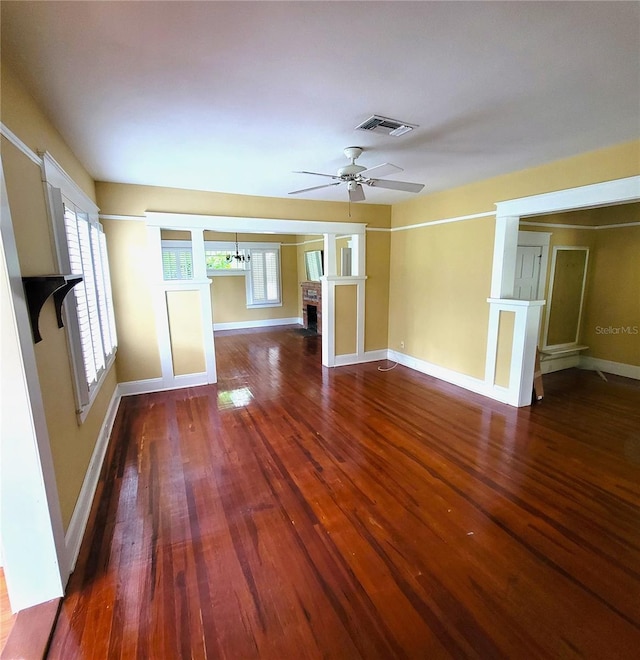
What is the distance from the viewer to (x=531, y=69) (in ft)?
5.72

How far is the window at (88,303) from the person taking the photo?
7.64 ft

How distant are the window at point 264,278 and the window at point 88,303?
5005mm

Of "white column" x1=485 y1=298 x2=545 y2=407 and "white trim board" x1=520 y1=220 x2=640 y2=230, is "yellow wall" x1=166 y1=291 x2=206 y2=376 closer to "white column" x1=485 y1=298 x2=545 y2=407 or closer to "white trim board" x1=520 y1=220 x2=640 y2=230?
"white column" x1=485 y1=298 x2=545 y2=407

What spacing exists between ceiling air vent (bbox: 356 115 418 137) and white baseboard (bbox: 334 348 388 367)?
11.9ft

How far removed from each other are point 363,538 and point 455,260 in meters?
3.64

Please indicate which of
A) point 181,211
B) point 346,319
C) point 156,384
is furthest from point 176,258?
point 346,319

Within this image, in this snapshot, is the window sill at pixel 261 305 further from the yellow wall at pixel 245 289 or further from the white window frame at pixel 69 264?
the white window frame at pixel 69 264

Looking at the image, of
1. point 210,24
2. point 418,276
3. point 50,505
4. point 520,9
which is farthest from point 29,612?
point 418,276

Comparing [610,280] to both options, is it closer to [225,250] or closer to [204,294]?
[204,294]

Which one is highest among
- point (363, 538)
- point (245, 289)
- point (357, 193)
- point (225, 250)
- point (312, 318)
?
point (357, 193)

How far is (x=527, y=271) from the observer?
466 centimetres

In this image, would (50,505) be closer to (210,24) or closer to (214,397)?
(210,24)

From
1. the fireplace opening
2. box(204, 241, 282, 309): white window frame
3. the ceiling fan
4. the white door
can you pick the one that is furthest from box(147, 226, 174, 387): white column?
the white door

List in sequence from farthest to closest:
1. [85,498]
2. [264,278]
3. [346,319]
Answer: [264,278] → [346,319] → [85,498]
